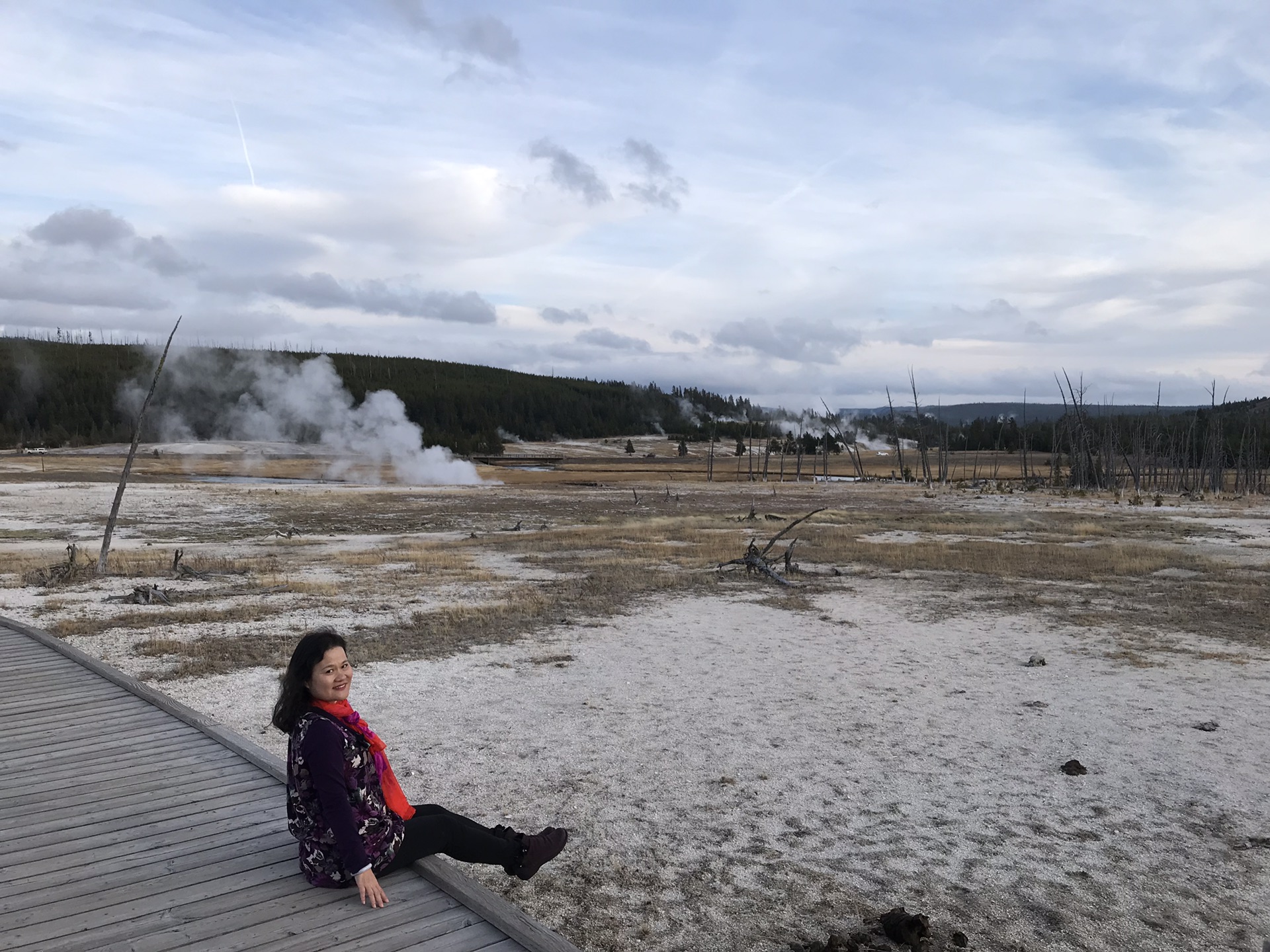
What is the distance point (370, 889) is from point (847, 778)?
4462 mm

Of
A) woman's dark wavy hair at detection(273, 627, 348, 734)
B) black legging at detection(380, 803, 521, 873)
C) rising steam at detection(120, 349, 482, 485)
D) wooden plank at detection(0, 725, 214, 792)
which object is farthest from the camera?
rising steam at detection(120, 349, 482, 485)

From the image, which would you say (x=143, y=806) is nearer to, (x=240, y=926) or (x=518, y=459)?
(x=240, y=926)

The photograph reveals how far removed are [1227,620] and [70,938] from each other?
626 inches

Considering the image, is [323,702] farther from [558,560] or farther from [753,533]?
[753,533]

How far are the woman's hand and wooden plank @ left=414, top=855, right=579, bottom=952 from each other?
1.05ft

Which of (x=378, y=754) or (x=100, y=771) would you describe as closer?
(x=378, y=754)

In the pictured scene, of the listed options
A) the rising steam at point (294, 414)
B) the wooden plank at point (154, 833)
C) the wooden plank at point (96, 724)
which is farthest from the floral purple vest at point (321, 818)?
the rising steam at point (294, 414)

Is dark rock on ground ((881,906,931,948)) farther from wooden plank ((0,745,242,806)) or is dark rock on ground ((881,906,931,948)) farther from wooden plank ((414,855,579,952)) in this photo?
wooden plank ((0,745,242,806))

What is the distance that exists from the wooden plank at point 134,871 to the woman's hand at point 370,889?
2.41 ft

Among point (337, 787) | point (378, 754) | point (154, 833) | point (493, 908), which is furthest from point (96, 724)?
point (493, 908)

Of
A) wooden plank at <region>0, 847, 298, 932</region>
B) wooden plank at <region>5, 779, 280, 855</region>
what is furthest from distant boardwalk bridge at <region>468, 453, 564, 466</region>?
wooden plank at <region>0, 847, 298, 932</region>

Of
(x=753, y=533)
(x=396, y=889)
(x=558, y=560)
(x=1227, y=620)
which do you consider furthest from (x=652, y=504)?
(x=396, y=889)

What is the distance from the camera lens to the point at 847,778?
289 inches

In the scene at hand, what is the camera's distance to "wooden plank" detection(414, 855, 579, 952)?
3742 millimetres
